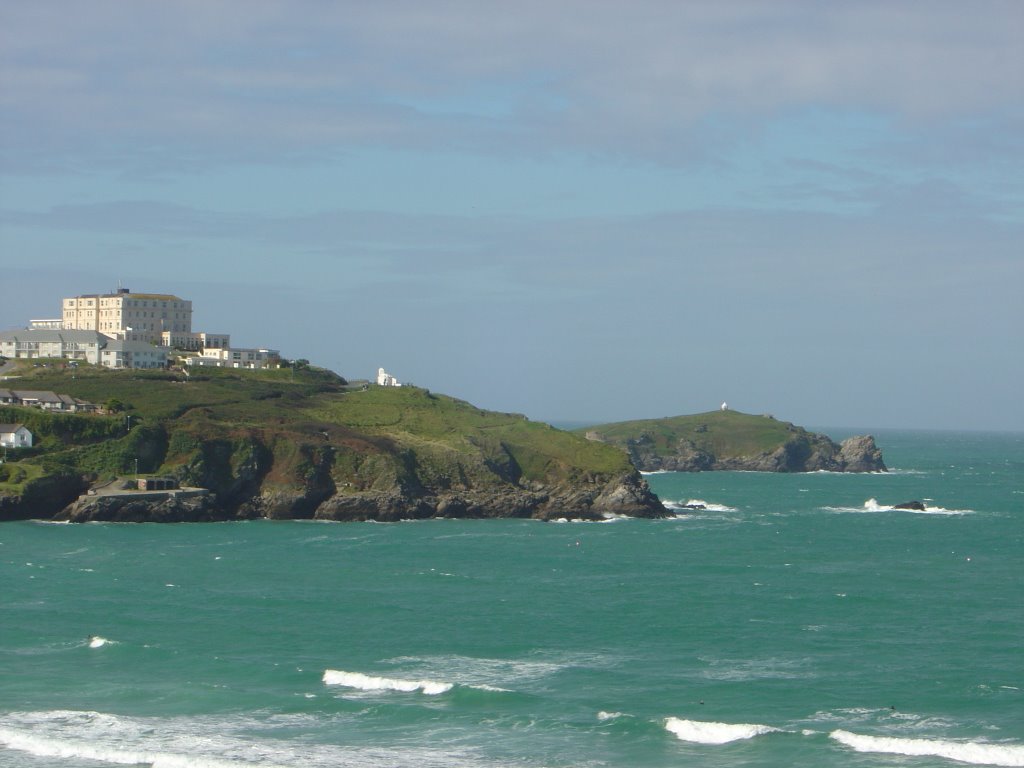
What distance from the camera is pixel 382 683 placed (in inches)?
2060

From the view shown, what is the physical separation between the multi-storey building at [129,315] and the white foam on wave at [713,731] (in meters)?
135

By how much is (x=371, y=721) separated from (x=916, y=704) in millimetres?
20225

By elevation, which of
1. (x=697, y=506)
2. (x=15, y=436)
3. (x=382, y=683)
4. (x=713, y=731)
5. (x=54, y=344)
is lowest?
(x=713, y=731)

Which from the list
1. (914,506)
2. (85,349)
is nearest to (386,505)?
(914,506)

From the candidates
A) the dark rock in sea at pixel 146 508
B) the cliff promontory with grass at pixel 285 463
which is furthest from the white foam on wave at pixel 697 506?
the dark rock in sea at pixel 146 508

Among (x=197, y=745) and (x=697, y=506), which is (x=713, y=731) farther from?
(x=697, y=506)

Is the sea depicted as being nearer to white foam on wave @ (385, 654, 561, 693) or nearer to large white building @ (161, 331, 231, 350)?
white foam on wave @ (385, 654, 561, 693)

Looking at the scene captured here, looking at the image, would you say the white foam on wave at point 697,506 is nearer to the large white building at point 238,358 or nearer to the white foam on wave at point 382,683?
the large white building at point 238,358

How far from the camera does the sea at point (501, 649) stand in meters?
44.8

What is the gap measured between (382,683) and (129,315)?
5168 inches

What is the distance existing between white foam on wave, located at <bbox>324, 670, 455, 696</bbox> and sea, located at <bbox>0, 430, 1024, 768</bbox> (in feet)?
0.41

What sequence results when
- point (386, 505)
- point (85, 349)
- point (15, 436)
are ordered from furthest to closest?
point (85, 349)
point (386, 505)
point (15, 436)

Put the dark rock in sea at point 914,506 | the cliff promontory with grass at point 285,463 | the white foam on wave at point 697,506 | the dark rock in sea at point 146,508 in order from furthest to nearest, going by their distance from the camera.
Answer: the dark rock in sea at point 914,506
the white foam on wave at point 697,506
the cliff promontory with grass at point 285,463
the dark rock in sea at point 146,508

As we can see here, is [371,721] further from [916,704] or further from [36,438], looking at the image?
[36,438]
